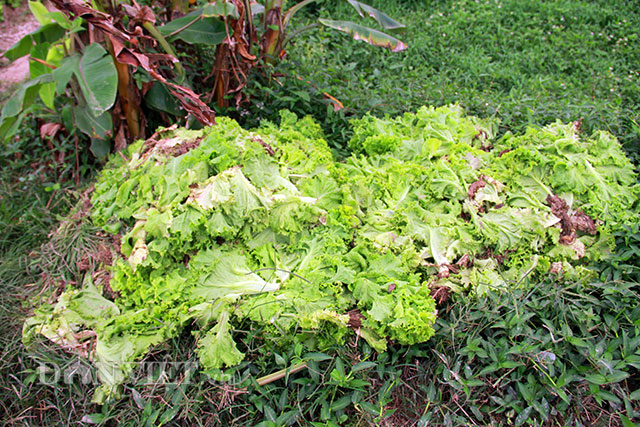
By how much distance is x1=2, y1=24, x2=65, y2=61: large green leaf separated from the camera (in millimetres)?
3200

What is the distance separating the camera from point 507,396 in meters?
2.21

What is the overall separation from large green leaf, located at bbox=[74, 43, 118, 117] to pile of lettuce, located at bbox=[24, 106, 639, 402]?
0.42 metres

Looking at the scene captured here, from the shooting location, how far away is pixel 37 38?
326cm

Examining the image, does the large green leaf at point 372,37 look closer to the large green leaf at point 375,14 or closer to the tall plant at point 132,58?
the tall plant at point 132,58

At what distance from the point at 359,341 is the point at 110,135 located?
8.44ft

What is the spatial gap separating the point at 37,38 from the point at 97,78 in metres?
0.76

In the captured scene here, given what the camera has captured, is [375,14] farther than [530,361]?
Yes

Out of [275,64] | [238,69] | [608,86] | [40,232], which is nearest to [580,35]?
[608,86]

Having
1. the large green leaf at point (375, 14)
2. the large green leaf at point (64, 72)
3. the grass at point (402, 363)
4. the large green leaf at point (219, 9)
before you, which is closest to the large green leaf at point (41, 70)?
the large green leaf at point (64, 72)

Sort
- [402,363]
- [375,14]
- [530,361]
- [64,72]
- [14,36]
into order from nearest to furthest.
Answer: [530,361]
[402,363]
[64,72]
[375,14]
[14,36]

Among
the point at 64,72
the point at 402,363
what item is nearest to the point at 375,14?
the point at 64,72

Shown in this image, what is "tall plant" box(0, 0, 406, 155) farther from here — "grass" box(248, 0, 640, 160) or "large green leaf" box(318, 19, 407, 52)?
"grass" box(248, 0, 640, 160)

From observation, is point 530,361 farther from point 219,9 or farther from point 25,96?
point 25,96

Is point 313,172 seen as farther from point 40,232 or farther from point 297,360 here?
point 40,232
